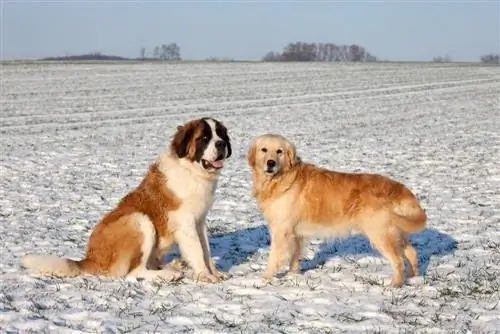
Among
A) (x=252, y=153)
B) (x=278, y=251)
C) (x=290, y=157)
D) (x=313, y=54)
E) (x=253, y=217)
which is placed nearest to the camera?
(x=278, y=251)

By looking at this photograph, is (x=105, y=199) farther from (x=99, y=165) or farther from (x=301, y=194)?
(x=301, y=194)

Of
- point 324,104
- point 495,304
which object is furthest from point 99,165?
point 324,104

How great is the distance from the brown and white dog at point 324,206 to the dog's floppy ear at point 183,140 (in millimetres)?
697

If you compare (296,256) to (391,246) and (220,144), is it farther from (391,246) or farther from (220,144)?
(220,144)

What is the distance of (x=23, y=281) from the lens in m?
5.57

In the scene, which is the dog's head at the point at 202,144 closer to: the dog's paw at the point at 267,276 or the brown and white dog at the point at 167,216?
the brown and white dog at the point at 167,216

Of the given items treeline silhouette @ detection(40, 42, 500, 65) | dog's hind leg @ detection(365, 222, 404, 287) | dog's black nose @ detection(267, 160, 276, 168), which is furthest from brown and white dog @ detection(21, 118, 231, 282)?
treeline silhouette @ detection(40, 42, 500, 65)

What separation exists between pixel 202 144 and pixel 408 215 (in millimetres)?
2060

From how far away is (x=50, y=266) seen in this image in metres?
5.52

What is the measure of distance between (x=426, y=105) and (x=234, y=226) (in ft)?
66.5

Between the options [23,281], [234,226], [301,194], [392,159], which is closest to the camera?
[23,281]

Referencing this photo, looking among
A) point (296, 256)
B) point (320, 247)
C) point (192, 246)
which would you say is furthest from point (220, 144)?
point (320, 247)

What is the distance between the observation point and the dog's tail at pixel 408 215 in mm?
5695

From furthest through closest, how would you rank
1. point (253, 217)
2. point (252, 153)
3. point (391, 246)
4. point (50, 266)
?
point (253, 217) < point (252, 153) < point (391, 246) < point (50, 266)
